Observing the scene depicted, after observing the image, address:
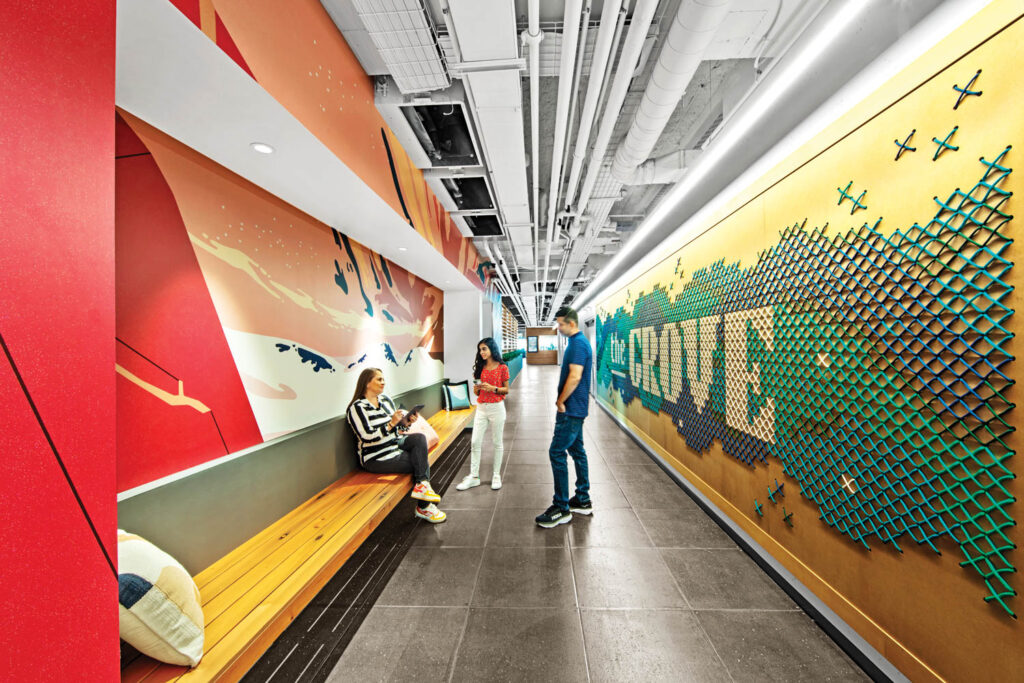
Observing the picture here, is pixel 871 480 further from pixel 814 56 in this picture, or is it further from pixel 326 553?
pixel 326 553

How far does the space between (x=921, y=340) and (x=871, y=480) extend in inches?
26.0

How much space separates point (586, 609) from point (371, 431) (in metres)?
2.10

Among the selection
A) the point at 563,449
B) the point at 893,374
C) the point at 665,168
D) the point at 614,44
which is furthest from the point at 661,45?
the point at 563,449

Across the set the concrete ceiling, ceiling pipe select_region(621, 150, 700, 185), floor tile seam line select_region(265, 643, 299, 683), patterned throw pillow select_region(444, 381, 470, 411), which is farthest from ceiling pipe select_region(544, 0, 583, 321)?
patterned throw pillow select_region(444, 381, 470, 411)

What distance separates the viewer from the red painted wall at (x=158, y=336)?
1.64 m

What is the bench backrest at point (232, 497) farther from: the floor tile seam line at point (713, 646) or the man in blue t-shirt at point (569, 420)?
the floor tile seam line at point (713, 646)

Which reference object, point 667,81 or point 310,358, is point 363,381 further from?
point 667,81

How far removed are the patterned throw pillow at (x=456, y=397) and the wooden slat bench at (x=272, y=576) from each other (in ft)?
11.4

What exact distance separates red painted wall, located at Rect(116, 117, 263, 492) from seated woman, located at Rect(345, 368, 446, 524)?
1103 mm

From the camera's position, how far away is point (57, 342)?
88cm

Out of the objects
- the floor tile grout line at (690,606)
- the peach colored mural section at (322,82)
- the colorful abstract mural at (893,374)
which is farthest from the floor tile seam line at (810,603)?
the peach colored mural section at (322,82)

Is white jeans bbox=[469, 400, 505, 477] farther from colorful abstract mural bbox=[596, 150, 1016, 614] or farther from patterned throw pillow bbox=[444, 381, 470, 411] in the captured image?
patterned throw pillow bbox=[444, 381, 470, 411]

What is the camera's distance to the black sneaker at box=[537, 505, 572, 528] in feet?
9.33

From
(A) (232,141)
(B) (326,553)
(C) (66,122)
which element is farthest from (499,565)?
(A) (232,141)
